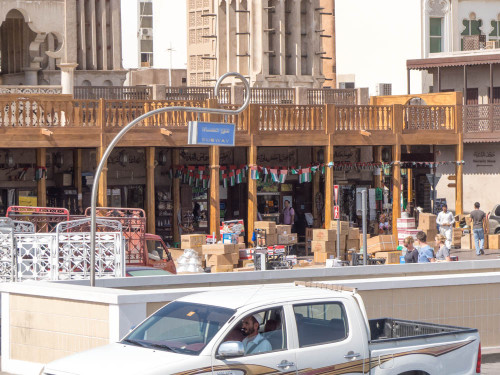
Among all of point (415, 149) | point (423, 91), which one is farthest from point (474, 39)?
point (415, 149)

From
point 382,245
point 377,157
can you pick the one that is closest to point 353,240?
point 382,245

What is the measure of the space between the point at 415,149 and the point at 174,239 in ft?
39.8

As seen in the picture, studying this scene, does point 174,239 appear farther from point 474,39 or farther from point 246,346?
point 246,346

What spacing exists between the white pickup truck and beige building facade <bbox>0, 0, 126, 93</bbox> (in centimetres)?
2436

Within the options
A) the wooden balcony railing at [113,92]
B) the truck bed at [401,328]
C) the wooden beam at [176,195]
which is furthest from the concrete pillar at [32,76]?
the truck bed at [401,328]

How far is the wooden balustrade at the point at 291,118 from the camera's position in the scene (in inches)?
1335

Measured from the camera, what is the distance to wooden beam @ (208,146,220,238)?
105 feet

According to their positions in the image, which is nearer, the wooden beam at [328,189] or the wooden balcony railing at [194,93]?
the wooden beam at [328,189]

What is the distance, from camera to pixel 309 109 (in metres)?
34.5

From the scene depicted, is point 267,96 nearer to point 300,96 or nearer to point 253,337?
point 300,96

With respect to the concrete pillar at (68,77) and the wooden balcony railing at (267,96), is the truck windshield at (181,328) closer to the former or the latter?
the concrete pillar at (68,77)

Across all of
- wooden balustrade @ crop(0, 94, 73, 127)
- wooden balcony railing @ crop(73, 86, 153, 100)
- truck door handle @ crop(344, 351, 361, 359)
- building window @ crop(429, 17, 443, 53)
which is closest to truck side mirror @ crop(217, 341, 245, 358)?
truck door handle @ crop(344, 351, 361, 359)

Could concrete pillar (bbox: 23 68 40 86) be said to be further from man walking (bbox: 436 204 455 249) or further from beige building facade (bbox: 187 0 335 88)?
man walking (bbox: 436 204 455 249)

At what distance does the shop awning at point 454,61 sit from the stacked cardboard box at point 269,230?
679 inches
